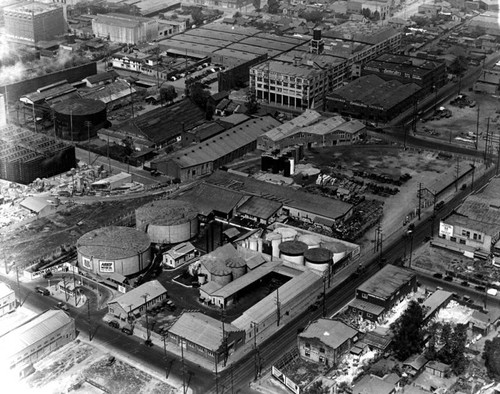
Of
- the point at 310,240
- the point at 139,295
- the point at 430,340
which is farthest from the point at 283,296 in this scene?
the point at 430,340

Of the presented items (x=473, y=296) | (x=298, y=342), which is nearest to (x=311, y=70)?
(x=473, y=296)

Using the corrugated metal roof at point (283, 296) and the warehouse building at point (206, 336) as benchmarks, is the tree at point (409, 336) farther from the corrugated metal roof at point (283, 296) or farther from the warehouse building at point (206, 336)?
the warehouse building at point (206, 336)

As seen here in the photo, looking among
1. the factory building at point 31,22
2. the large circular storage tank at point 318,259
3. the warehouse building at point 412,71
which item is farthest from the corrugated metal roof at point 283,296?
the factory building at point 31,22

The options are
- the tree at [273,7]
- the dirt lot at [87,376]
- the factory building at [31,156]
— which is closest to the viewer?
the dirt lot at [87,376]

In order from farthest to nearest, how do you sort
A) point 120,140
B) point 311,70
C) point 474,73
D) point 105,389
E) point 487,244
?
point 474,73 → point 311,70 → point 120,140 → point 487,244 → point 105,389

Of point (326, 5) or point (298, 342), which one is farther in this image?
point (326, 5)

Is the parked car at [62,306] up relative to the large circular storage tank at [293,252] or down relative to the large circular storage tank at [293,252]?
down

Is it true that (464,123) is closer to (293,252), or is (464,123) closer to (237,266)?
(293,252)

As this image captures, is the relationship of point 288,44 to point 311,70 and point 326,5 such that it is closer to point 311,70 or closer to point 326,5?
point 311,70
